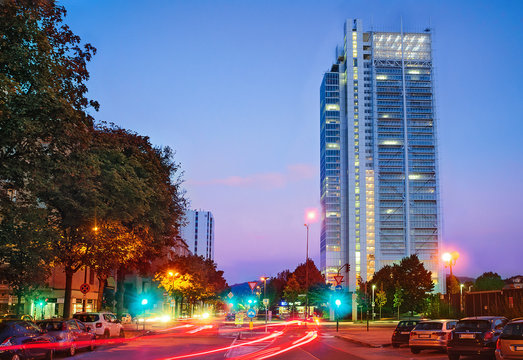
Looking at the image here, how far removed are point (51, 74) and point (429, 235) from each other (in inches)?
7545

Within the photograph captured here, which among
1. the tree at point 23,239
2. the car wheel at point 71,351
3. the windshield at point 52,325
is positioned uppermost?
the tree at point 23,239

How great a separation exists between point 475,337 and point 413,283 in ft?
254

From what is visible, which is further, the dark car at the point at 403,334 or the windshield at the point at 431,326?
the dark car at the point at 403,334

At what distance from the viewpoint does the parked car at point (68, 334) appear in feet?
76.2

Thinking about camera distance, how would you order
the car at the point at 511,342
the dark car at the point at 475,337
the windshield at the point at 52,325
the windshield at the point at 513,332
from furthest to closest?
1. the windshield at the point at 52,325
2. the dark car at the point at 475,337
3. the windshield at the point at 513,332
4. the car at the point at 511,342

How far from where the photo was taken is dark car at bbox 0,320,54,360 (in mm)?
16750

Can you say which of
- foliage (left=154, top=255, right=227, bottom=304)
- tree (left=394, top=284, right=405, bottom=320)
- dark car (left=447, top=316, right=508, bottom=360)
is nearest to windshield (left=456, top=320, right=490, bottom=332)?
dark car (left=447, top=316, right=508, bottom=360)

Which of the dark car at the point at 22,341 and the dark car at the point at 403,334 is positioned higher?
the dark car at the point at 22,341

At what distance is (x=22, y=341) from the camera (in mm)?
17656

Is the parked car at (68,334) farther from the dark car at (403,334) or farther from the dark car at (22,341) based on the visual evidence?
the dark car at (403,334)

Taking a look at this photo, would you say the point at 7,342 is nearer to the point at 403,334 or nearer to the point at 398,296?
the point at 403,334

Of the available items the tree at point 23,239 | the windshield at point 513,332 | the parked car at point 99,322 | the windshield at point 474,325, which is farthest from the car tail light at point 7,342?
the parked car at point 99,322

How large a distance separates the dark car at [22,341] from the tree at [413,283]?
79707 millimetres

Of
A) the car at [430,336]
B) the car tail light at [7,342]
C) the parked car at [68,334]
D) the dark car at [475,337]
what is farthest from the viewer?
the car at [430,336]
